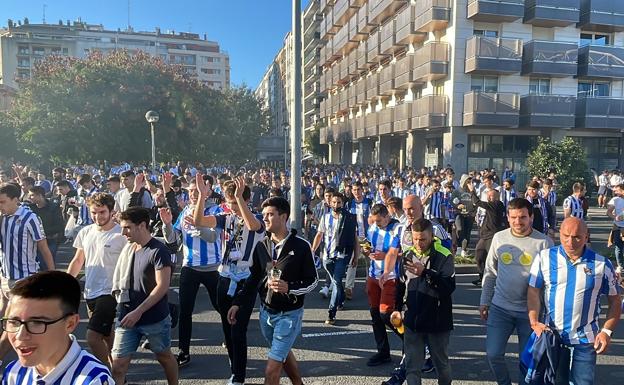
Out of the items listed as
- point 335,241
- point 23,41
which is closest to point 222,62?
point 23,41

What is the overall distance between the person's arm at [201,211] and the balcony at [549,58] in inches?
1001

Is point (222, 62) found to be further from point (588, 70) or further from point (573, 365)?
point (573, 365)

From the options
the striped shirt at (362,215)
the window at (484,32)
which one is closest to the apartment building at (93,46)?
the window at (484,32)

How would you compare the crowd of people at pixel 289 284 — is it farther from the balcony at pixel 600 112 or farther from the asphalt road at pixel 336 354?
the balcony at pixel 600 112

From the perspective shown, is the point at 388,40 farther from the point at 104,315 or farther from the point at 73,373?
the point at 73,373

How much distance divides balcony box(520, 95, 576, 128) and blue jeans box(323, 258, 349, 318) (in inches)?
906

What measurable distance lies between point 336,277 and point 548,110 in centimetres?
2393

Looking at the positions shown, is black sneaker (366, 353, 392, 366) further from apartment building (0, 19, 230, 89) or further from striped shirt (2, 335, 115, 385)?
apartment building (0, 19, 230, 89)

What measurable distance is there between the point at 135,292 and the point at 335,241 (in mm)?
3377

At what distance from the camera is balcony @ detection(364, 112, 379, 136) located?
36406 mm

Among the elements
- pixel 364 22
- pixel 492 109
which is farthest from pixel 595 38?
pixel 364 22

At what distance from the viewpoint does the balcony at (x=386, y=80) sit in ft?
108

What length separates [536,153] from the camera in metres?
22.3

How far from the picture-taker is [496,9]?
25.2 meters
